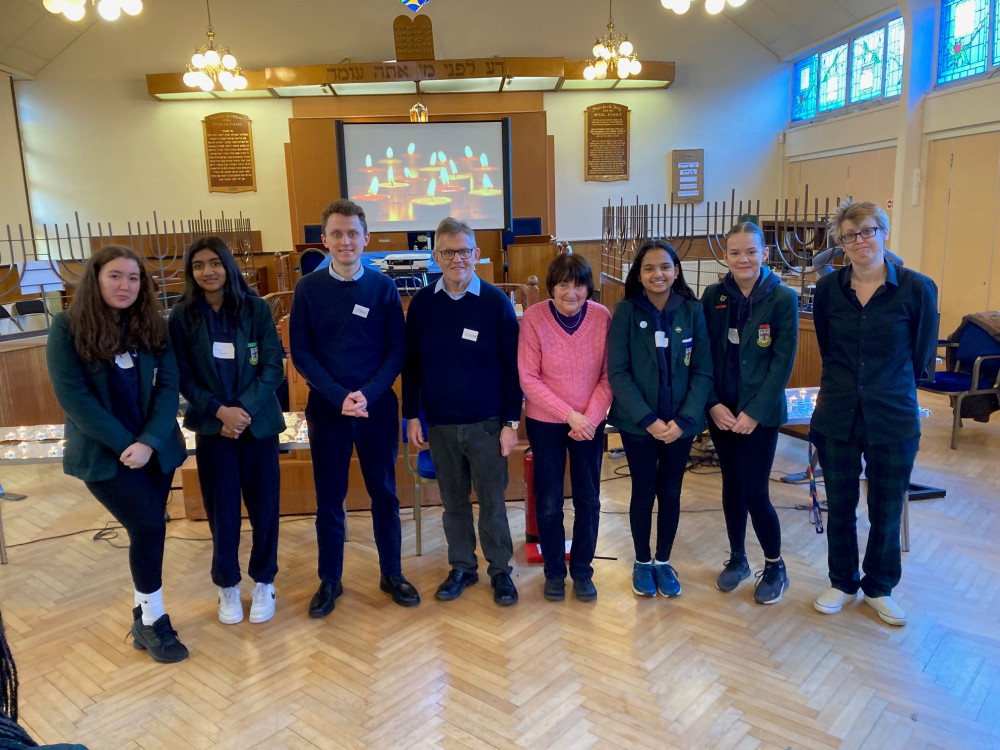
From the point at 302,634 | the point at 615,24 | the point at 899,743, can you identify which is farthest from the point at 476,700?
the point at 615,24

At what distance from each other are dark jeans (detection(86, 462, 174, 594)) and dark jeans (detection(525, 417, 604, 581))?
138cm

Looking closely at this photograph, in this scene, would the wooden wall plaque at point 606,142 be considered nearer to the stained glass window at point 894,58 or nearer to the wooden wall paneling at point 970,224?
the stained glass window at point 894,58

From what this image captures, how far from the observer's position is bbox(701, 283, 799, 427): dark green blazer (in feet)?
8.33

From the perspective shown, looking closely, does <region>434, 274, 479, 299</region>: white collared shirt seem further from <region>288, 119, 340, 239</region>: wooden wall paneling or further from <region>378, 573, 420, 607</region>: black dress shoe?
<region>288, 119, 340, 239</region>: wooden wall paneling

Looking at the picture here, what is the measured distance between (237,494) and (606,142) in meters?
9.16

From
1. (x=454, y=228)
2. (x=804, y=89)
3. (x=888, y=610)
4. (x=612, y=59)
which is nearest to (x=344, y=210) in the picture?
(x=454, y=228)

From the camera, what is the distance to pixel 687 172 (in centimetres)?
1061

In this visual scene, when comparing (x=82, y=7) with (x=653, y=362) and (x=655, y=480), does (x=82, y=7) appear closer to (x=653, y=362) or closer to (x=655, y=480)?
(x=653, y=362)

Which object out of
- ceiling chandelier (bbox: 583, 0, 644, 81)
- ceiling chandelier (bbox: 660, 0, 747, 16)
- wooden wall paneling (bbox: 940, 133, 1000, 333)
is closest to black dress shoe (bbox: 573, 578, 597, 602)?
ceiling chandelier (bbox: 660, 0, 747, 16)

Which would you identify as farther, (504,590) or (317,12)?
(317,12)

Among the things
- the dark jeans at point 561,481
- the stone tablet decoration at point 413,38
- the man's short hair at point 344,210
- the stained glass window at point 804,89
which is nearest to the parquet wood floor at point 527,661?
the dark jeans at point 561,481

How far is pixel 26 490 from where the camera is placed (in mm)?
4312

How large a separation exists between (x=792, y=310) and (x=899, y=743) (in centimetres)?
142

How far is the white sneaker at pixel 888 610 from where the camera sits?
2514 mm
